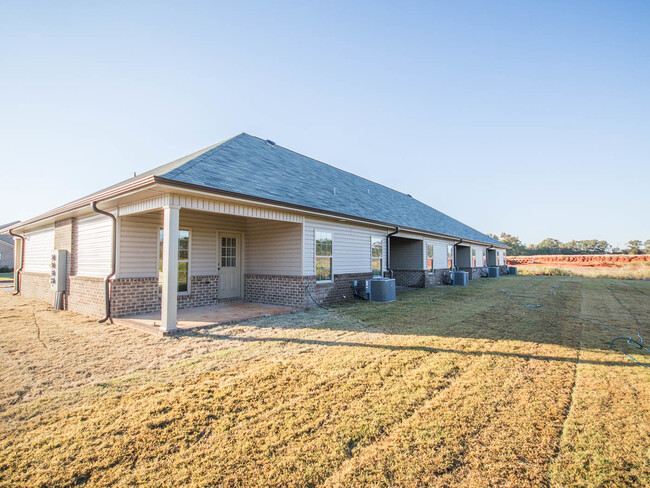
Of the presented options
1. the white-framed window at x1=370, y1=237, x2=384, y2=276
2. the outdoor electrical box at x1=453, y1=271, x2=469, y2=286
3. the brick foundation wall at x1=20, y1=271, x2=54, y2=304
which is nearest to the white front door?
the white-framed window at x1=370, y1=237, x2=384, y2=276

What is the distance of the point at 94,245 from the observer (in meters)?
8.80

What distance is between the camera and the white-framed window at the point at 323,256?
10.3 m

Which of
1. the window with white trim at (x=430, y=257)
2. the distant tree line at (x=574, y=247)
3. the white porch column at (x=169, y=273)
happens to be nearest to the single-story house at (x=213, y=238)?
the white porch column at (x=169, y=273)

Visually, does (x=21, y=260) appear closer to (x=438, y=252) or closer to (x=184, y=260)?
(x=184, y=260)

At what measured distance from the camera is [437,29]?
1118 cm

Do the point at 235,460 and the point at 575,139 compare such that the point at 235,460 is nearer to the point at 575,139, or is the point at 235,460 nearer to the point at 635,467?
the point at 635,467

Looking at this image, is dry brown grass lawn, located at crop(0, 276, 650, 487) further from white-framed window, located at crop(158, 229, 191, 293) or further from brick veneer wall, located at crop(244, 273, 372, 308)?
brick veneer wall, located at crop(244, 273, 372, 308)

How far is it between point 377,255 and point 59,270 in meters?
11.3

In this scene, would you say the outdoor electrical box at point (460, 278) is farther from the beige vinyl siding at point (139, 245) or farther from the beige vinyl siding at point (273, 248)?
the beige vinyl siding at point (139, 245)

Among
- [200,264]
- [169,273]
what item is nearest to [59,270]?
[200,264]

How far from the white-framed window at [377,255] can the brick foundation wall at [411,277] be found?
13.4ft

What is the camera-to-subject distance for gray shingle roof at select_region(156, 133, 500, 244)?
7.59 metres

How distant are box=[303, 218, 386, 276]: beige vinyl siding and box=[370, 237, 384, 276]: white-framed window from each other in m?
0.13

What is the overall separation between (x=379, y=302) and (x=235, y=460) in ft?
29.6
